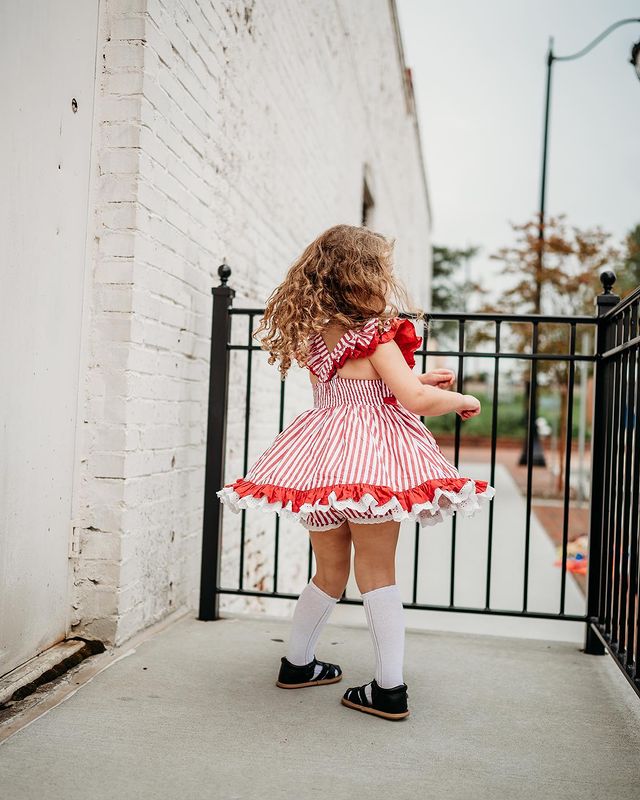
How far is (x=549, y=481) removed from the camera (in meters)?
13.5

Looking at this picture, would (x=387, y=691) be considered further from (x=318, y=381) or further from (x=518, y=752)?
(x=318, y=381)

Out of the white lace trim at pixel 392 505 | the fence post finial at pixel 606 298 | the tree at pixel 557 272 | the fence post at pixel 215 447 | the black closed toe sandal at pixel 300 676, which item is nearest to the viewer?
the white lace trim at pixel 392 505

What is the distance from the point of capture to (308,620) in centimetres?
221

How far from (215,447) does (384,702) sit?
4.26ft

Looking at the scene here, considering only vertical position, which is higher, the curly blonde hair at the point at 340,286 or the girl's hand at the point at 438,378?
the curly blonde hair at the point at 340,286

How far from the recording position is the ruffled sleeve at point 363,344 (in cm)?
205

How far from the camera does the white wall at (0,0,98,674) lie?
1957 millimetres

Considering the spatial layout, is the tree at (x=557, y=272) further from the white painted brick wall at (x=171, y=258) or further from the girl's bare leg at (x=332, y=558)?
the girl's bare leg at (x=332, y=558)

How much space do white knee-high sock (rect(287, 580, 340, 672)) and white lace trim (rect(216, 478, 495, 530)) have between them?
0.87 feet

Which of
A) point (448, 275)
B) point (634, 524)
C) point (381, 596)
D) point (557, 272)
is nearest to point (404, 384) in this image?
point (381, 596)

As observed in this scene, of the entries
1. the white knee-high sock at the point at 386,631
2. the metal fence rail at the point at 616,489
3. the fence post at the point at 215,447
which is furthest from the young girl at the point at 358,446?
the fence post at the point at 215,447

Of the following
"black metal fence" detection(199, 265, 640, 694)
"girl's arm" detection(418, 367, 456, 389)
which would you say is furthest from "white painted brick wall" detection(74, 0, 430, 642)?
"girl's arm" detection(418, 367, 456, 389)

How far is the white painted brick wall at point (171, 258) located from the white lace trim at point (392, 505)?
2.04 ft

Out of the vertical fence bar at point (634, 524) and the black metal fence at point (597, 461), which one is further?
the black metal fence at point (597, 461)
